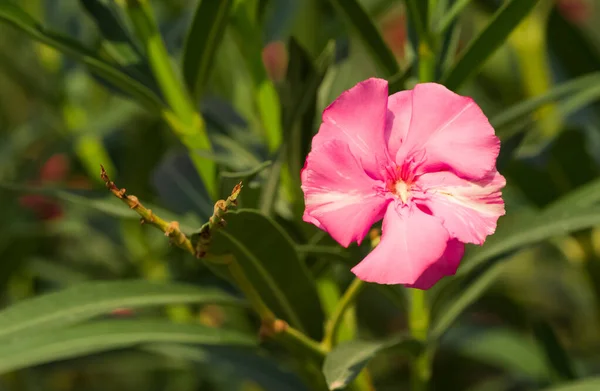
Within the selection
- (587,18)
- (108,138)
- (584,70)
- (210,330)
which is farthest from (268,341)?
(587,18)

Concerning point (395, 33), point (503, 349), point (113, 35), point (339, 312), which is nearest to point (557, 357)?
point (503, 349)

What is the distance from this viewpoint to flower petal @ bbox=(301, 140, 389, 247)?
0.54m

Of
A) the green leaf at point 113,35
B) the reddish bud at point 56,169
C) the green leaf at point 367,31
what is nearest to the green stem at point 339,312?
the green leaf at point 367,31

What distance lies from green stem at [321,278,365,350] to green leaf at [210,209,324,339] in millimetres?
25

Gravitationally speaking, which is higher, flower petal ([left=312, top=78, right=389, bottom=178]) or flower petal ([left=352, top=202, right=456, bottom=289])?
flower petal ([left=312, top=78, right=389, bottom=178])

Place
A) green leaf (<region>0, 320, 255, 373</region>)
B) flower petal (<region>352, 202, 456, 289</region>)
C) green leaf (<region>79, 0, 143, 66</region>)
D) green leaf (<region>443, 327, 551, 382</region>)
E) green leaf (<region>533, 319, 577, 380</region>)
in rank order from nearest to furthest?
1. flower petal (<region>352, 202, 456, 289</region>)
2. green leaf (<region>0, 320, 255, 373</region>)
3. green leaf (<region>79, 0, 143, 66</region>)
4. green leaf (<region>533, 319, 577, 380</region>)
5. green leaf (<region>443, 327, 551, 382</region>)

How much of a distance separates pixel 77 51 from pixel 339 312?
0.36 m

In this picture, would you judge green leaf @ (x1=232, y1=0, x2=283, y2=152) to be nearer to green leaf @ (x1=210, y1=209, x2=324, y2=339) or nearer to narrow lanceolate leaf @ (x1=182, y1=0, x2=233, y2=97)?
narrow lanceolate leaf @ (x1=182, y1=0, x2=233, y2=97)

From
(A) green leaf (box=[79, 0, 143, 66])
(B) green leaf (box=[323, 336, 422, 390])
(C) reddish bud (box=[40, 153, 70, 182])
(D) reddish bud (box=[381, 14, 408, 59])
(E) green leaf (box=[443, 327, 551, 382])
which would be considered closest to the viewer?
(B) green leaf (box=[323, 336, 422, 390])

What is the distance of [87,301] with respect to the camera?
777mm

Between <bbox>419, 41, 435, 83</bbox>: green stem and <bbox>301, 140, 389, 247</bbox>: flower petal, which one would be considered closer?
<bbox>301, 140, 389, 247</bbox>: flower petal

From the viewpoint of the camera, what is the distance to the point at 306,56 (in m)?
0.80

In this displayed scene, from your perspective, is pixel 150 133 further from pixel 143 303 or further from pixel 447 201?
pixel 447 201

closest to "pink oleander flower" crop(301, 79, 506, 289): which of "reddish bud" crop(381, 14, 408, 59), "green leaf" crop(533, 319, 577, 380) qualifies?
"green leaf" crop(533, 319, 577, 380)
